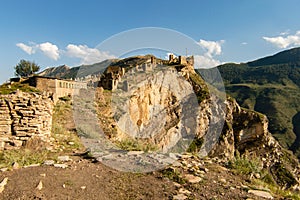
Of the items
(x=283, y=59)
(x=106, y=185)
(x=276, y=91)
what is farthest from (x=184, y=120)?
(x=283, y=59)

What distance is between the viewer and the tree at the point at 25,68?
1650 inches

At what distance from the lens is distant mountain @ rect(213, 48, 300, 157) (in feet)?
298

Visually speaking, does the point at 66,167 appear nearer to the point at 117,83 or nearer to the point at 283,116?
the point at 117,83

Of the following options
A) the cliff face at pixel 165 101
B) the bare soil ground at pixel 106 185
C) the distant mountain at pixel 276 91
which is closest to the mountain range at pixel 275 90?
the distant mountain at pixel 276 91

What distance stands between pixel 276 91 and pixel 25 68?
368 ft

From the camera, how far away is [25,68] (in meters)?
42.0

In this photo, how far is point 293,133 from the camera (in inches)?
3607

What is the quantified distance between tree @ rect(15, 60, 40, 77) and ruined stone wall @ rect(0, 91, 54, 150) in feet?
128

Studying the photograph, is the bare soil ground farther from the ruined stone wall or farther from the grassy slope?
the grassy slope

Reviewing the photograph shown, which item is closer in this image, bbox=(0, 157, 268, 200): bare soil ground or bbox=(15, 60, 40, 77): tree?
bbox=(0, 157, 268, 200): bare soil ground

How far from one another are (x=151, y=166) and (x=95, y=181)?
4.82 ft

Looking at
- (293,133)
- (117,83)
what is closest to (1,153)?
(117,83)

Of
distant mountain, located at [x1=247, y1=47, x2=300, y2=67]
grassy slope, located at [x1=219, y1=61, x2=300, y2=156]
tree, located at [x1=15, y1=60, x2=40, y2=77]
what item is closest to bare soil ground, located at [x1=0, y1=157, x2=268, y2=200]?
tree, located at [x1=15, y1=60, x2=40, y2=77]

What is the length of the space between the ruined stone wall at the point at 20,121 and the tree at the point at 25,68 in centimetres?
3914
